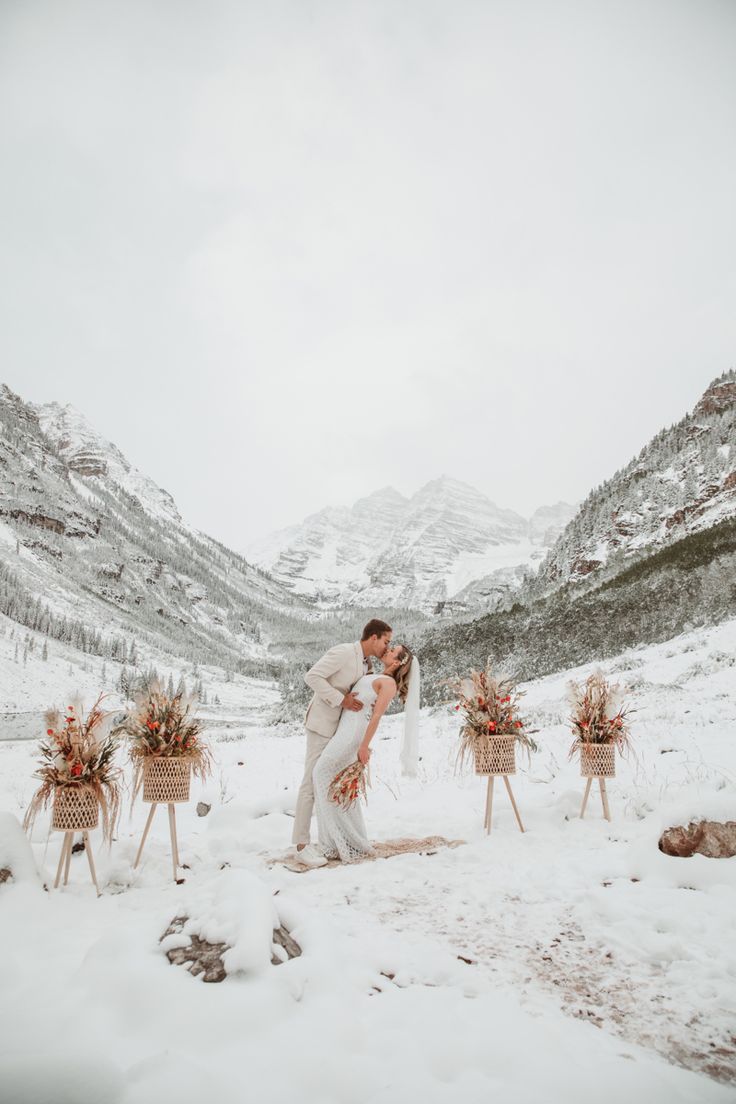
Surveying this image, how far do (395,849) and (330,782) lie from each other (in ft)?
3.18

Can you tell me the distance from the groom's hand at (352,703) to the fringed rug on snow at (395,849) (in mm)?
1405

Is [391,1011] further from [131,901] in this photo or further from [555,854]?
[555,854]

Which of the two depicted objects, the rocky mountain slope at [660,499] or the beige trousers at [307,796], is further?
the rocky mountain slope at [660,499]

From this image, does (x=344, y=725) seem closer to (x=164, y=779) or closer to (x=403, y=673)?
(x=403, y=673)

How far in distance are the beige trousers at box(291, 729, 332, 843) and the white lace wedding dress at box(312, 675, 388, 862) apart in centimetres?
18

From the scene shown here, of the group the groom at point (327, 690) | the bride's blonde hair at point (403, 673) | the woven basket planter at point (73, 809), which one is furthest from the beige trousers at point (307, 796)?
the woven basket planter at point (73, 809)

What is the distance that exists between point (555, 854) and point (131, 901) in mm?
3657

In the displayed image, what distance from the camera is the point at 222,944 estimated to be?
287 centimetres

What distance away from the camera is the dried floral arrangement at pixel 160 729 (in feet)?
17.2

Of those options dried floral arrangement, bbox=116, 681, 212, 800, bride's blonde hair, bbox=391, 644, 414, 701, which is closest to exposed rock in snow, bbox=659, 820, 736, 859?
bride's blonde hair, bbox=391, 644, 414, 701

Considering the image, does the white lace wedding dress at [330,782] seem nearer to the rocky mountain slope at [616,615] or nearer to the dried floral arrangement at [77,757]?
the dried floral arrangement at [77,757]

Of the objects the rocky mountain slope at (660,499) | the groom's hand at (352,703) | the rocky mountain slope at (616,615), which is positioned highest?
the rocky mountain slope at (660,499)

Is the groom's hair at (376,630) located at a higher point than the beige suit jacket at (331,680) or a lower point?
higher

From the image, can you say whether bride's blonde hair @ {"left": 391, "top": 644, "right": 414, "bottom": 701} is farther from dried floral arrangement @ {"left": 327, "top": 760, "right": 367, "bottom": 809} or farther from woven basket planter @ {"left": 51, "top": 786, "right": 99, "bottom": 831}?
woven basket planter @ {"left": 51, "top": 786, "right": 99, "bottom": 831}
